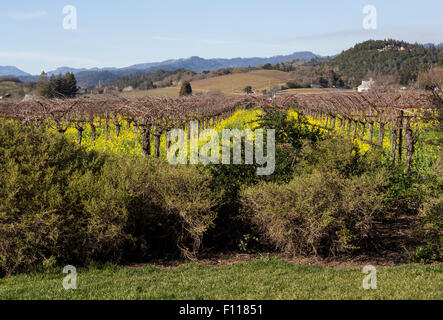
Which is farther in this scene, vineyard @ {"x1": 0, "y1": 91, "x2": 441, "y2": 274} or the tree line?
the tree line

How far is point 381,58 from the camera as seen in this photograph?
128000 millimetres

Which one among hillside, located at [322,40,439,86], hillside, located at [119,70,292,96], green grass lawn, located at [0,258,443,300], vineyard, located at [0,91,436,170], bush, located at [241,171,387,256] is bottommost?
green grass lawn, located at [0,258,443,300]

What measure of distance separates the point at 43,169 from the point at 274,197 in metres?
4.27

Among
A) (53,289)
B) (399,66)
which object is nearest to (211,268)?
(53,289)

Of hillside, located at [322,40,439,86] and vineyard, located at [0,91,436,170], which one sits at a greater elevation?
hillside, located at [322,40,439,86]

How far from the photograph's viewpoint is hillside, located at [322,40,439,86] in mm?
111688

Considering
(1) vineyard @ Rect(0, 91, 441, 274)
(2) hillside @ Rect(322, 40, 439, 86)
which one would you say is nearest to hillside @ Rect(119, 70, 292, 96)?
(2) hillside @ Rect(322, 40, 439, 86)

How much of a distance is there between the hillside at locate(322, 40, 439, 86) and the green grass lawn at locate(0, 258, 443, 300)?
97.0 meters

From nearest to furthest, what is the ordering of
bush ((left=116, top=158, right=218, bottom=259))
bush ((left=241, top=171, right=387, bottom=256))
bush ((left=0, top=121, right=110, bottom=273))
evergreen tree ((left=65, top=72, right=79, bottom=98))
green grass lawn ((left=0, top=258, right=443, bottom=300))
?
green grass lawn ((left=0, top=258, right=443, bottom=300)) → bush ((left=0, top=121, right=110, bottom=273)) → bush ((left=241, top=171, right=387, bottom=256)) → bush ((left=116, top=158, right=218, bottom=259)) → evergreen tree ((left=65, top=72, right=79, bottom=98))

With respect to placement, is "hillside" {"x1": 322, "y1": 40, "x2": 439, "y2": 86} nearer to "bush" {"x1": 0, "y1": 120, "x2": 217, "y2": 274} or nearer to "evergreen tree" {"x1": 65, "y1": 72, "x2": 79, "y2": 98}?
"evergreen tree" {"x1": 65, "y1": 72, "x2": 79, "y2": 98}

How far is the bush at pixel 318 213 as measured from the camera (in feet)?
25.3

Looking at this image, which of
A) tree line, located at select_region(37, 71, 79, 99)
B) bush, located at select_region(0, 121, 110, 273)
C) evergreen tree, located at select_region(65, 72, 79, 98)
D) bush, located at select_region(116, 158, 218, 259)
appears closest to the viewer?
bush, located at select_region(0, 121, 110, 273)

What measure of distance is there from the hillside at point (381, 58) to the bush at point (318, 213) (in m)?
95.3

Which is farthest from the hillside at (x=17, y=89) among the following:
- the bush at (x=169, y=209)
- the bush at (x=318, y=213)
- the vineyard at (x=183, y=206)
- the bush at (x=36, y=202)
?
the bush at (x=318, y=213)
